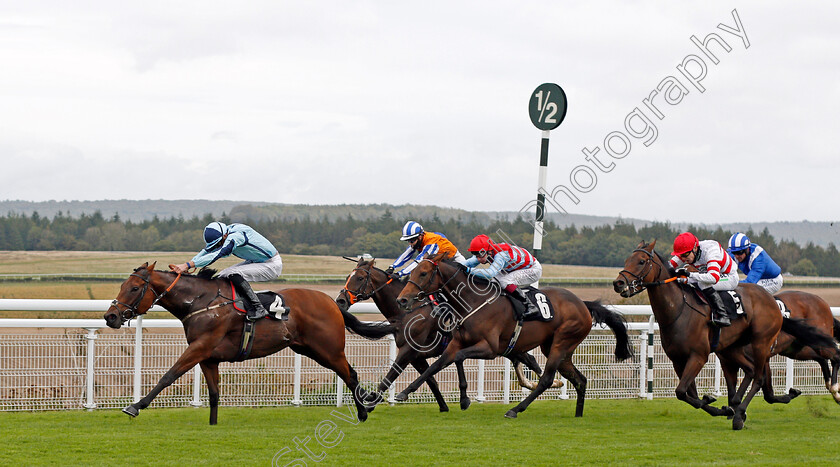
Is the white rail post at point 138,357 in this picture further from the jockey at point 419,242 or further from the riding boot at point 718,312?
the riding boot at point 718,312

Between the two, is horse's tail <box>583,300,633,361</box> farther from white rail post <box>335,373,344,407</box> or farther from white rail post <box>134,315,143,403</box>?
white rail post <box>134,315,143,403</box>

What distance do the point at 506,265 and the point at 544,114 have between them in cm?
202

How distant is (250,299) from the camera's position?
291 inches

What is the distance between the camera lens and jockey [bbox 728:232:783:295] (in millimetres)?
8828

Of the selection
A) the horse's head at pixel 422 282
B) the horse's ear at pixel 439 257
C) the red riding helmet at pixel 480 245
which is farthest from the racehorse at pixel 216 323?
the red riding helmet at pixel 480 245

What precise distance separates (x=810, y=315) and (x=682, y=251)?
187 cm

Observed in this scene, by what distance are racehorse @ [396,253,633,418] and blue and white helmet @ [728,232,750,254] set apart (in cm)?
145

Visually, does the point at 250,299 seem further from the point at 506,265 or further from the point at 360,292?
the point at 506,265

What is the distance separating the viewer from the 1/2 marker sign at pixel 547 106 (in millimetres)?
9641

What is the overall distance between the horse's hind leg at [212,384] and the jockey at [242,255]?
460mm

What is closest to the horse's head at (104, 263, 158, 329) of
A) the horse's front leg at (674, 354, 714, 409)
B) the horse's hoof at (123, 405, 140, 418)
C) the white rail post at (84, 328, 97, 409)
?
the horse's hoof at (123, 405, 140, 418)

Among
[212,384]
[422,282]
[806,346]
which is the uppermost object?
[422,282]

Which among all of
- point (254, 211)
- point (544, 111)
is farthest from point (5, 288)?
point (254, 211)

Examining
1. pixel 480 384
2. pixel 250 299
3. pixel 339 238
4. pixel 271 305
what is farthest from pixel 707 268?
pixel 339 238
